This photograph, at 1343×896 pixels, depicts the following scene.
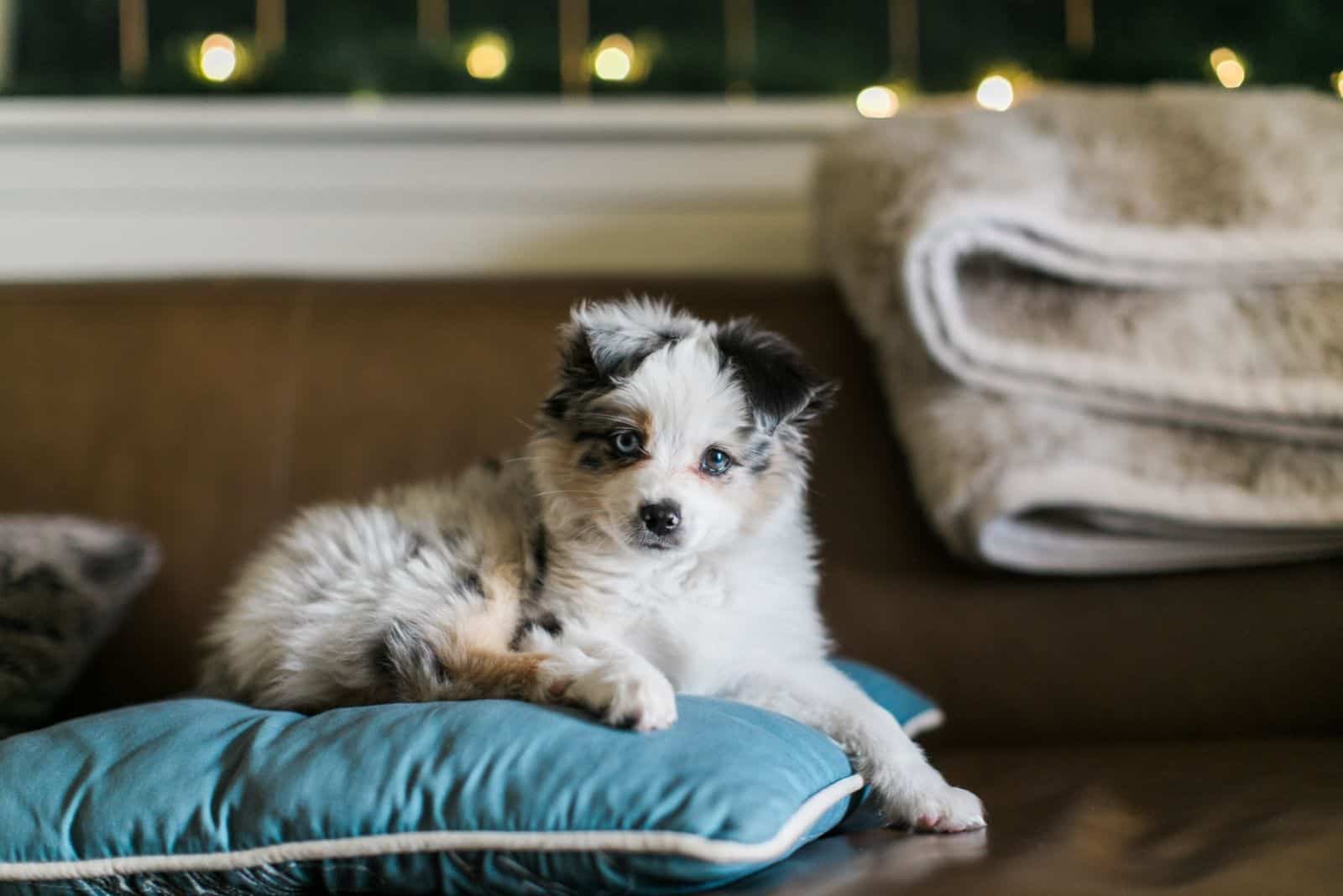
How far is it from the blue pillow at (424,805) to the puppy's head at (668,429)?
357mm

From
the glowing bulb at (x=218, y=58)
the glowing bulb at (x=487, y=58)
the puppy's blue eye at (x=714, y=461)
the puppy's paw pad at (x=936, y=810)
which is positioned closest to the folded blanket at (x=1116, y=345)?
the puppy's blue eye at (x=714, y=461)

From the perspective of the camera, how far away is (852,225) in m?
2.15

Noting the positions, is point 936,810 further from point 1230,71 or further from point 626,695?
point 1230,71

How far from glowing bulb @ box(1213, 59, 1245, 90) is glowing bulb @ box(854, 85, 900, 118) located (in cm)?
77

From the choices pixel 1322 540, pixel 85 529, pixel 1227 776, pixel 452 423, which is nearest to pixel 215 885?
pixel 85 529

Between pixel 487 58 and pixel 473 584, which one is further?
pixel 487 58

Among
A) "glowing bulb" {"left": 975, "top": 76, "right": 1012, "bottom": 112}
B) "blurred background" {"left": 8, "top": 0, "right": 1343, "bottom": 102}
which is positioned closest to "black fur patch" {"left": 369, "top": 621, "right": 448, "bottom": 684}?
"blurred background" {"left": 8, "top": 0, "right": 1343, "bottom": 102}

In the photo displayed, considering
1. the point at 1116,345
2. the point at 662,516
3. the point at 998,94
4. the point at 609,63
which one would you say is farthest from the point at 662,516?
the point at 998,94

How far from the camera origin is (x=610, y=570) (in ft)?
5.44

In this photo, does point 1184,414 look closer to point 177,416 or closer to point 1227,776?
point 1227,776

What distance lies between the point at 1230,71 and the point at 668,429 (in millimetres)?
1965

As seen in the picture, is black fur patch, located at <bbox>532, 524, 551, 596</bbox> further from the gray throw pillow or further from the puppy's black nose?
the gray throw pillow

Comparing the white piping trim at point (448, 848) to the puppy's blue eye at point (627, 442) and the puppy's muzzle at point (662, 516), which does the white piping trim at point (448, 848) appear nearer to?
the puppy's muzzle at point (662, 516)

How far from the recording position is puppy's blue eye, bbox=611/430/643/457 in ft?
5.39
